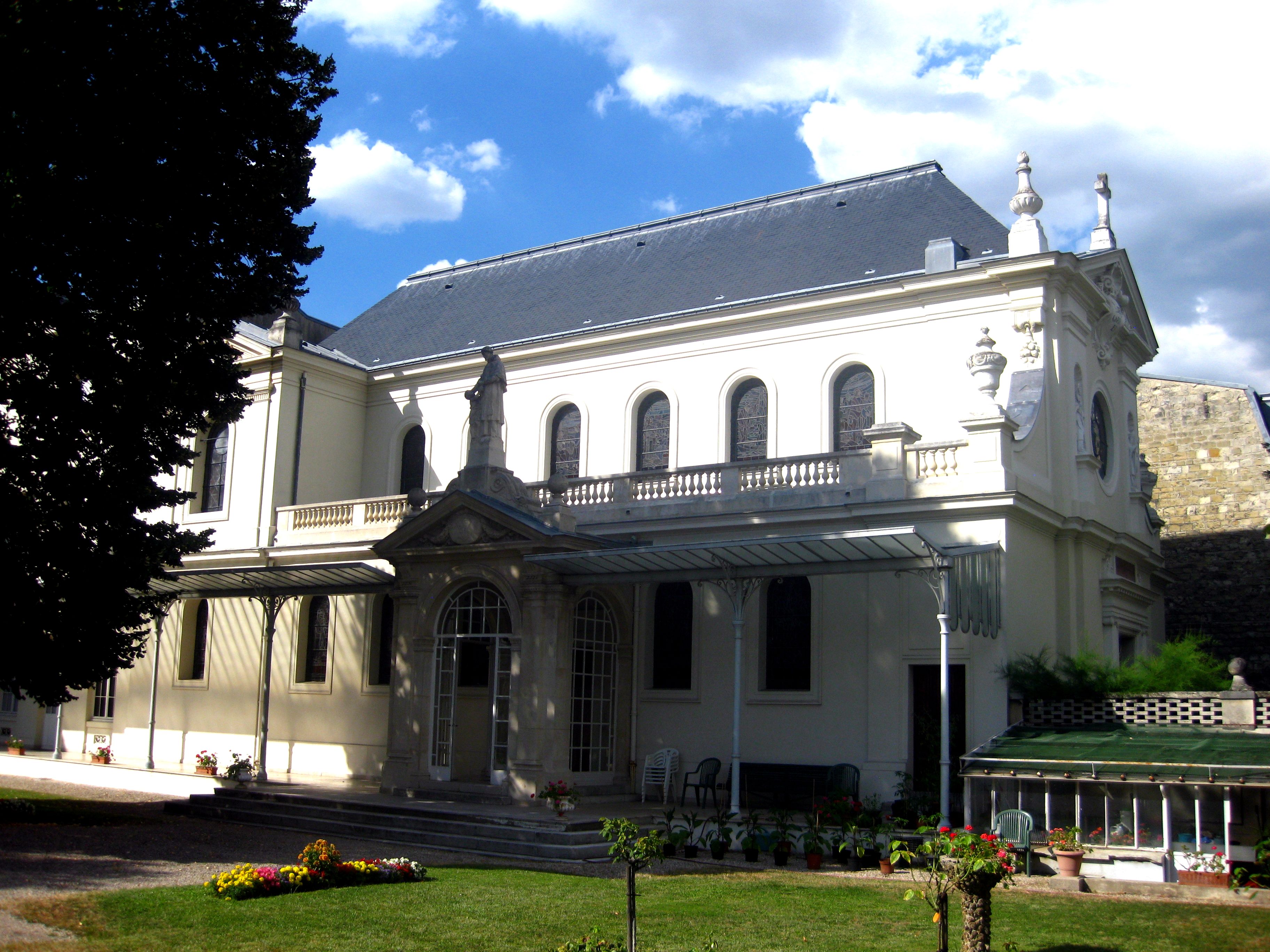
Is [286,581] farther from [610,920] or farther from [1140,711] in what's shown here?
[1140,711]

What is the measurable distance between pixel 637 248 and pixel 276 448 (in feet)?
32.4

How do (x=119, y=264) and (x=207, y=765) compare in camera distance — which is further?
(x=207, y=765)

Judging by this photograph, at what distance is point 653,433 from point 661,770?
24.9ft

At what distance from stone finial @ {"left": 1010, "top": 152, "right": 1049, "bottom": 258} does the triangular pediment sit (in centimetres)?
952

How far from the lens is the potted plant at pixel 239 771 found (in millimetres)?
19938

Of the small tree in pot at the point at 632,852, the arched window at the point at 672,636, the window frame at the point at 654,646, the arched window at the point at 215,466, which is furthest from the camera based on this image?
the arched window at the point at 215,466

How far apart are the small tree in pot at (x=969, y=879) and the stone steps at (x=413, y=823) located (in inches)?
269

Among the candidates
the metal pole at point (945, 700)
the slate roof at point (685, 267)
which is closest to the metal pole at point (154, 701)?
the slate roof at point (685, 267)

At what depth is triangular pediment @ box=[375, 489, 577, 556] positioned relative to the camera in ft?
61.3

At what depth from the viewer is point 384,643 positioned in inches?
971

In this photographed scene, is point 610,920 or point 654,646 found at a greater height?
point 654,646

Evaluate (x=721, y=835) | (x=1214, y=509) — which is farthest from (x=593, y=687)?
(x=1214, y=509)

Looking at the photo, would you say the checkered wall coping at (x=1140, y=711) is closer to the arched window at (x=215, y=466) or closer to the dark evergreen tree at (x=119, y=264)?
the dark evergreen tree at (x=119, y=264)

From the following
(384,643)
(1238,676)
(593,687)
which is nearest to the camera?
(1238,676)
